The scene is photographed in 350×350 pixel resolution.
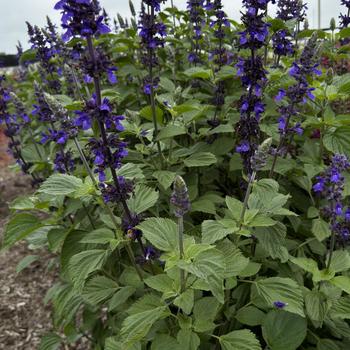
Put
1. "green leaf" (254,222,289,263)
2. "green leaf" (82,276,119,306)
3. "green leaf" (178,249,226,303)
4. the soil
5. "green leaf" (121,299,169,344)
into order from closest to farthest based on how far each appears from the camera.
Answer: "green leaf" (178,249,226,303)
"green leaf" (121,299,169,344)
"green leaf" (254,222,289,263)
"green leaf" (82,276,119,306)
the soil

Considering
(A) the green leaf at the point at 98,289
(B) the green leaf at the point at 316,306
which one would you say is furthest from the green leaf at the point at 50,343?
(B) the green leaf at the point at 316,306

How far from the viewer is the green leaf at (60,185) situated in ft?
7.66

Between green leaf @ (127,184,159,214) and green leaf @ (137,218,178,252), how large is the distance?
0.29m

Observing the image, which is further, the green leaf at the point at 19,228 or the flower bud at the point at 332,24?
the flower bud at the point at 332,24

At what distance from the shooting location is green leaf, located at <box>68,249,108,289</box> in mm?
2268

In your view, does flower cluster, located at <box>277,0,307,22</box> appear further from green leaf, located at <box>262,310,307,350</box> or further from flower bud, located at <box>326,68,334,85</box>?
green leaf, located at <box>262,310,307,350</box>

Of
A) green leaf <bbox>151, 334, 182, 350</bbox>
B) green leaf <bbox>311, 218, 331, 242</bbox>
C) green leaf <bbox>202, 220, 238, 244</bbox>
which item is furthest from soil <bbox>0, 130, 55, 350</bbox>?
green leaf <bbox>311, 218, 331, 242</bbox>

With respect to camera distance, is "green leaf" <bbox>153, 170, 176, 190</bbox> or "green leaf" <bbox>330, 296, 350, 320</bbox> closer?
"green leaf" <bbox>330, 296, 350, 320</bbox>

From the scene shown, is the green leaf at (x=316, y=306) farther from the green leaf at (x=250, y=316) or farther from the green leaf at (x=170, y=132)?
the green leaf at (x=170, y=132)

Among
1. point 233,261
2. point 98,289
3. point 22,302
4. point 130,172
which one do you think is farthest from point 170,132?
point 22,302

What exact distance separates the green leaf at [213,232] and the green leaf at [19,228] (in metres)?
1.38

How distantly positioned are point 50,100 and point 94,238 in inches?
35.2

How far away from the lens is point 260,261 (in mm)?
3031

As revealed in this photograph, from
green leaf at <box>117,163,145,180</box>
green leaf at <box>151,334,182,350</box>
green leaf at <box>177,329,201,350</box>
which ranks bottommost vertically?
green leaf at <box>151,334,182,350</box>
